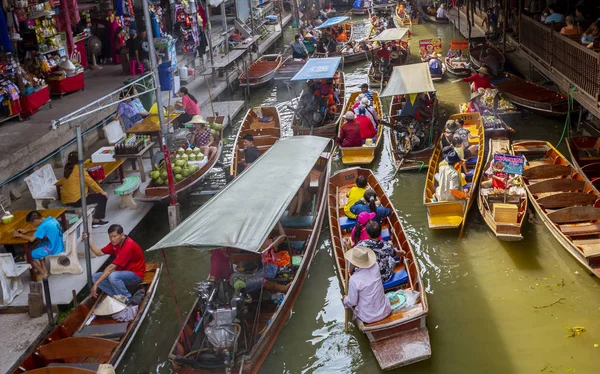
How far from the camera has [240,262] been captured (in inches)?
364

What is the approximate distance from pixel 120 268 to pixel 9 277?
1.53 meters

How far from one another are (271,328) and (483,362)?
2.74m

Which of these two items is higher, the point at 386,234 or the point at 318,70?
the point at 318,70

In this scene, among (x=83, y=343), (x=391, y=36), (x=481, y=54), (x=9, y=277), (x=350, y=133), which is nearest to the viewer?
(x=83, y=343)

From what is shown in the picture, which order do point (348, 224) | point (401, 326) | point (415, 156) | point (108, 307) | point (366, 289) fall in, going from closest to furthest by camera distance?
1. point (366, 289)
2. point (401, 326)
3. point (108, 307)
4. point (348, 224)
5. point (415, 156)

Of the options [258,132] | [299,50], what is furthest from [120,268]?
[299,50]

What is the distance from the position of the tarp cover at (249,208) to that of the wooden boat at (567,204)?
4071 mm

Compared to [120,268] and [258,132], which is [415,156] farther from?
[120,268]

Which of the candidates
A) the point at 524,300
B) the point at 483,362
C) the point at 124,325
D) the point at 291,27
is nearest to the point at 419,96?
the point at 524,300

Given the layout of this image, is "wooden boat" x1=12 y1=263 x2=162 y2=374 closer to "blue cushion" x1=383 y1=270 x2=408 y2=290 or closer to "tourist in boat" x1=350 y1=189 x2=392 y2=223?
"blue cushion" x1=383 y1=270 x2=408 y2=290

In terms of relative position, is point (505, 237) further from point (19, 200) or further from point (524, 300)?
point (19, 200)

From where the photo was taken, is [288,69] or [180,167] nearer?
[180,167]

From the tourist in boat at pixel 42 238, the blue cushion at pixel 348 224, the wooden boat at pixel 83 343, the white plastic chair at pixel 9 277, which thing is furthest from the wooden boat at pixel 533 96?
the white plastic chair at pixel 9 277

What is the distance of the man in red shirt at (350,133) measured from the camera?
1393 cm
